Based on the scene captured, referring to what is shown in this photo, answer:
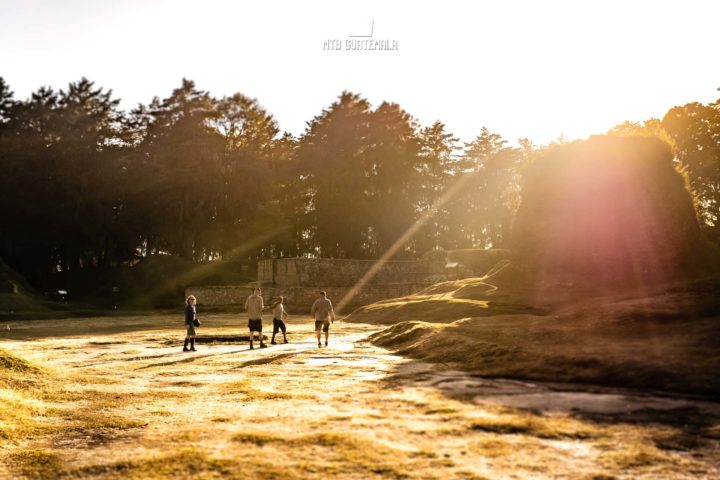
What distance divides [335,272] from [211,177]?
50.5 ft

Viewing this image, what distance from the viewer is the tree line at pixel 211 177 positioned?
49.2m

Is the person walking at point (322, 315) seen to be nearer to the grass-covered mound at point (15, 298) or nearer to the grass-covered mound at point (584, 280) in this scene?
the grass-covered mound at point (584, 280)

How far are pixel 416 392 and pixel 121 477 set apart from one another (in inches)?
169

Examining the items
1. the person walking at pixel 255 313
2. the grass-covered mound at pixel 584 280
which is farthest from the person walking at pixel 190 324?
the grass-covered mound at pixel 584 280

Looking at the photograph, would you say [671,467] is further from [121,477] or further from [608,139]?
[608,139]

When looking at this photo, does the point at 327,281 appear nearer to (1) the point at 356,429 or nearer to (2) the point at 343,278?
(2) the point at 343,278

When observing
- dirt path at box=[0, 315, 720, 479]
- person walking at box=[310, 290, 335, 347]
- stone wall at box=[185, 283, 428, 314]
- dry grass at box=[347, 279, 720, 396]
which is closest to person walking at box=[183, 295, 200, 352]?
person walking at box=[310, 290, 335, 347]

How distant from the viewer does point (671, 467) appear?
14.9 feet

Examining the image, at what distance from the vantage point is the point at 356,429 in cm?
591

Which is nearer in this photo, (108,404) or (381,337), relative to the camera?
(108,404)

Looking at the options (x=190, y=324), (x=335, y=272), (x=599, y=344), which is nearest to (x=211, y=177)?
(x=335, y=272)

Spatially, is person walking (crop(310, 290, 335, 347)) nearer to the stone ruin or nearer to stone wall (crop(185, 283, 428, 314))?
the stone ruin

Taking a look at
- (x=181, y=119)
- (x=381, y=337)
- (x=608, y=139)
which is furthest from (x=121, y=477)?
(x=181, y=119)

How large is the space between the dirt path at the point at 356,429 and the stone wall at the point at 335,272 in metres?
29.3
